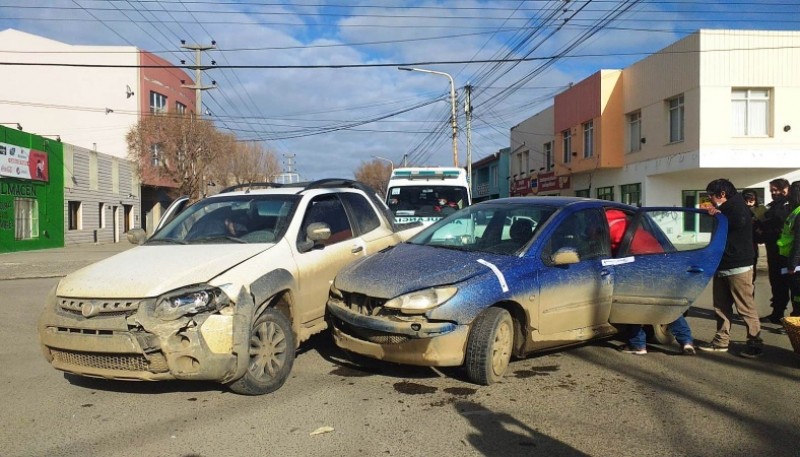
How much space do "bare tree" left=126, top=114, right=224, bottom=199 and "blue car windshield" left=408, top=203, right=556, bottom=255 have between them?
29.0 meters

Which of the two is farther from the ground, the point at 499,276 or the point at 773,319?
the point at 499,276

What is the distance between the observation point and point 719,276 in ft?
20.5

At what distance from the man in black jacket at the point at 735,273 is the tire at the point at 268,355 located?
4.38 meters

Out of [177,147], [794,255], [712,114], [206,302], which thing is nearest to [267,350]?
[206,302]

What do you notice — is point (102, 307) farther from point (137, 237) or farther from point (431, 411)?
point (431, 411)

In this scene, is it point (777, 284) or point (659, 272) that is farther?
point (777, 284)

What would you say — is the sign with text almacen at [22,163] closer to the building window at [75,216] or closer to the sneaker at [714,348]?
the building window at [75,216]

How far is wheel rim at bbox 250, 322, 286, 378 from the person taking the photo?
4723 millimetres

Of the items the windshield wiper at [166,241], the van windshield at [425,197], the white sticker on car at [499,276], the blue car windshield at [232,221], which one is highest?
the van windshield at [425,197]

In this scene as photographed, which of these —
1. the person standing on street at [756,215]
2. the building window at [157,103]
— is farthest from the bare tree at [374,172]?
the person standing on street at [756,215]

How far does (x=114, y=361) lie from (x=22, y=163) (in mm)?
24636

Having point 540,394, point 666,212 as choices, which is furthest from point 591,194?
point 540,394

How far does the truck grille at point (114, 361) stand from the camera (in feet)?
14.0

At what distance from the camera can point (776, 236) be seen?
25.7 ft
